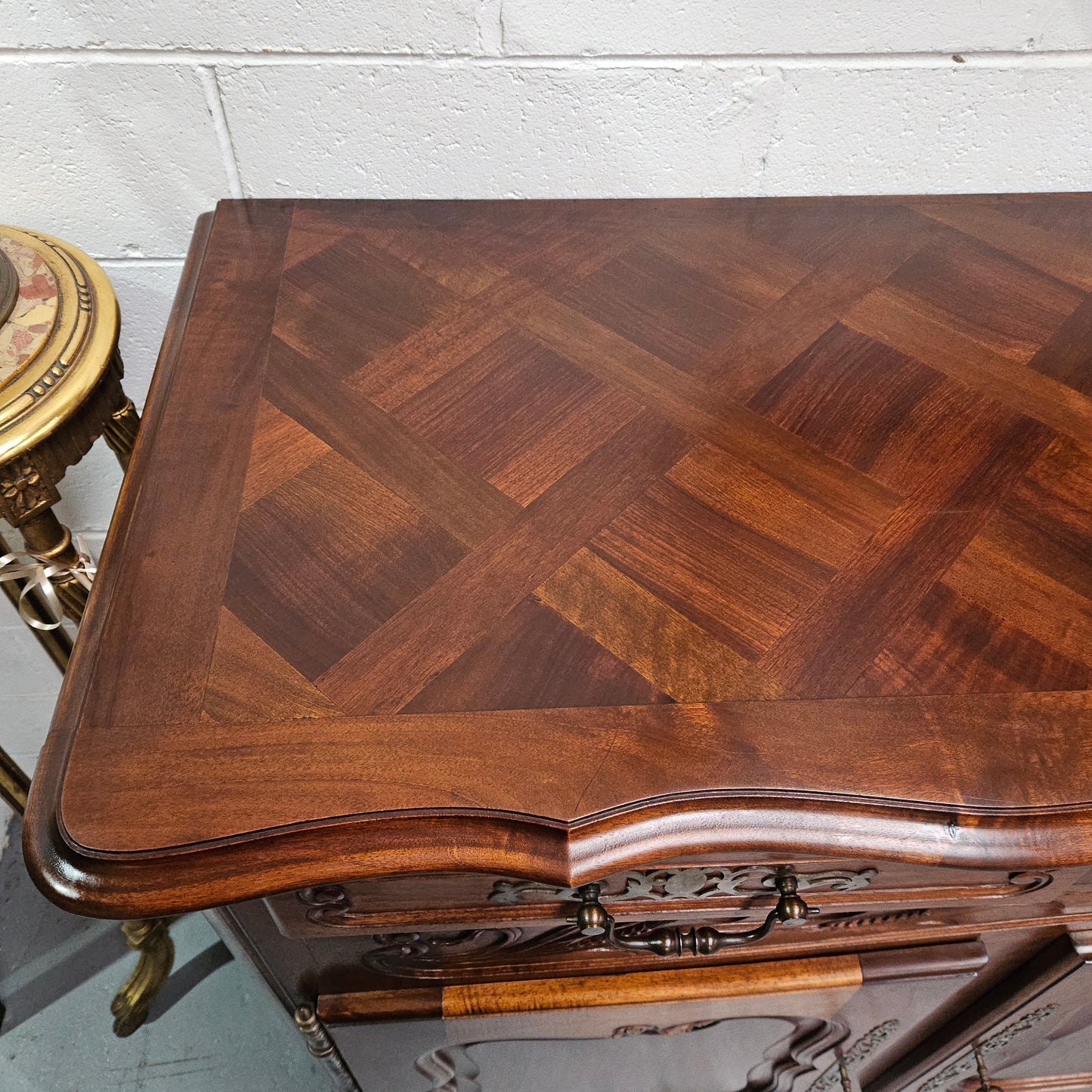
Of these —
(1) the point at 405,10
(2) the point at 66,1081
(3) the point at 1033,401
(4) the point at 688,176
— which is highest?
(1) the point at 405,10

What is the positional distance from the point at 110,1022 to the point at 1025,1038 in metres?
0.98

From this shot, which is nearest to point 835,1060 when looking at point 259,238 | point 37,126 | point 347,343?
point 347,343

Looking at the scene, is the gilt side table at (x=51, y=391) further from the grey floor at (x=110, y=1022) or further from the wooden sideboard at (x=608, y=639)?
the grey floor at (x=110, y=1022)

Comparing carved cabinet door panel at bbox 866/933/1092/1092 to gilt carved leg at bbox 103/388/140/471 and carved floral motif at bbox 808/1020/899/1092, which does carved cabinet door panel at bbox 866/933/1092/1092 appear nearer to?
carved floral motif at bbox 808/1020/899/1092

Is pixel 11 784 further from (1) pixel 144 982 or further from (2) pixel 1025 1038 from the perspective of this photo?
(2) pixel 1025 1038

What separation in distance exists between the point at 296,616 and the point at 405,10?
18.4 inches

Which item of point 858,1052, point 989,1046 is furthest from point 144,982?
point 989,1046

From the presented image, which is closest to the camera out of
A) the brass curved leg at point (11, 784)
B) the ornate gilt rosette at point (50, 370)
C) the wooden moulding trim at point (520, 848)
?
the wooden moulding trim at point (520, 848)

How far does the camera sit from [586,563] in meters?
0.50

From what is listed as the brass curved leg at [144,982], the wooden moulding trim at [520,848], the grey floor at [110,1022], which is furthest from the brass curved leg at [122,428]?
the grey floor at [110,1022]

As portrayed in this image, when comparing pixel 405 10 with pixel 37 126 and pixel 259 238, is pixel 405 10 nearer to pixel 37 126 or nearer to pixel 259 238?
pixel 259 238

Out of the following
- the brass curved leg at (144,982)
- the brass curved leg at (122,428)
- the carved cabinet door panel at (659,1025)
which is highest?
the brass curved leg at (122,428)

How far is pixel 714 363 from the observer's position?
1.99ft

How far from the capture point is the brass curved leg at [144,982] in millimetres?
1013
